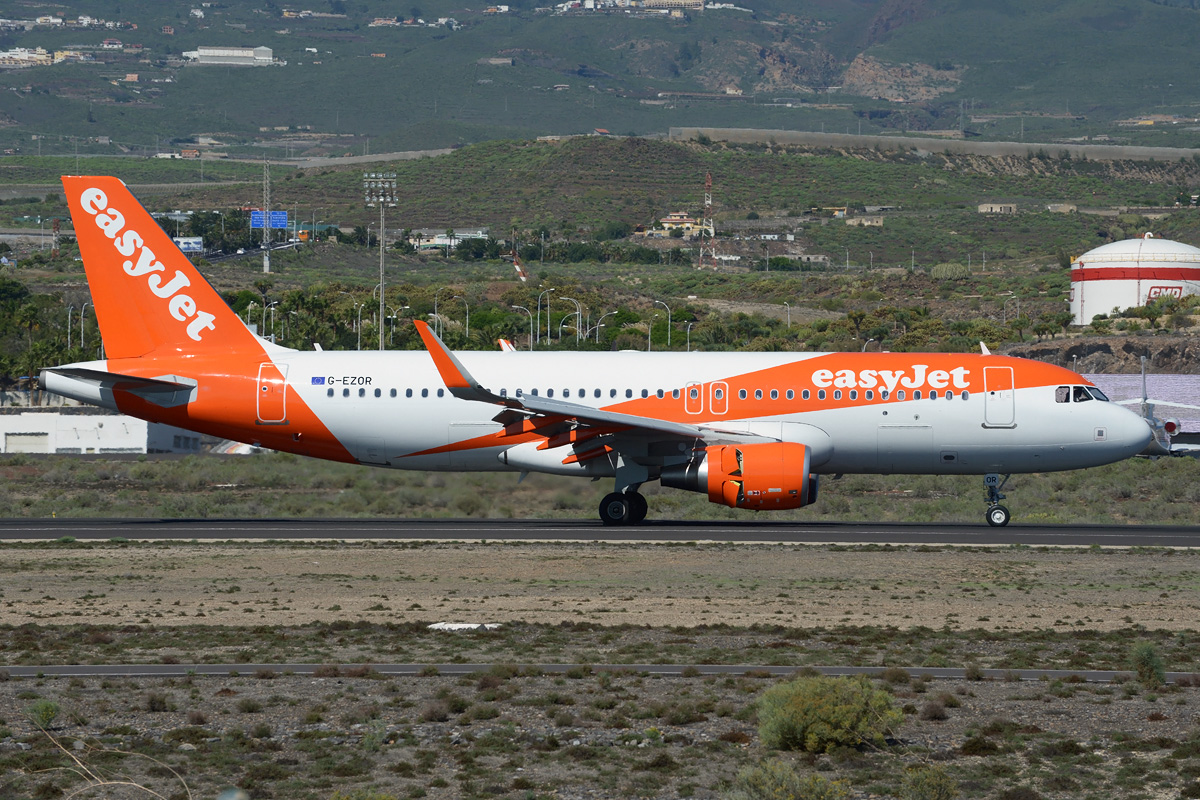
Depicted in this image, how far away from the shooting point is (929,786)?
39.5 ft

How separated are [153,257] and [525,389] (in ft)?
31.9

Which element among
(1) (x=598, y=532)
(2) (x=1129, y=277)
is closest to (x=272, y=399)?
(1) (x=598, y=532)

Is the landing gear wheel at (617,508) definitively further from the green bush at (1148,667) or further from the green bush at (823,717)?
the green bush at (823,717)

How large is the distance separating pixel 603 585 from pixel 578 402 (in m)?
9.83

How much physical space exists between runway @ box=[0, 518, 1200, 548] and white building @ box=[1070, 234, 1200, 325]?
8168 centimetres

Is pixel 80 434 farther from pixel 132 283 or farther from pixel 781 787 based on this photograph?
pixel 781 787

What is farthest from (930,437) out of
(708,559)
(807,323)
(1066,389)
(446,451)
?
(807,323)

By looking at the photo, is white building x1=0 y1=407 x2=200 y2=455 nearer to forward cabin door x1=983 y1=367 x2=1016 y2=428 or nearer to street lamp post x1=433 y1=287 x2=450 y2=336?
street lamp post x1=433 y1=287 x2=450 y2=336

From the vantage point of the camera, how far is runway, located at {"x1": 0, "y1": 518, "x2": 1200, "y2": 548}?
31.8 m

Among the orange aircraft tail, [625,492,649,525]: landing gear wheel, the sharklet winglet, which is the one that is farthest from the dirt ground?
the orange aircraft tail

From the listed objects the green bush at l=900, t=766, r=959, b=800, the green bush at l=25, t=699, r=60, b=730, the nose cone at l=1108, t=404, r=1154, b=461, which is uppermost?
→ the nose cone at l=1108, t=404, r=1154, b=461

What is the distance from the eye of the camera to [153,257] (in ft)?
117

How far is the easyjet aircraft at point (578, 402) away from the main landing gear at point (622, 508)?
48 mm

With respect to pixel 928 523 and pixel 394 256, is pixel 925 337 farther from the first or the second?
pixel 394 256
